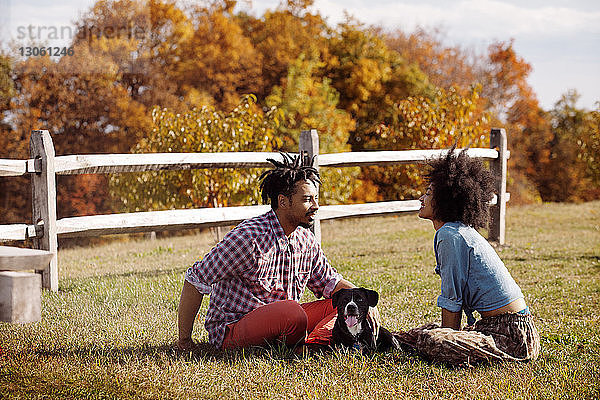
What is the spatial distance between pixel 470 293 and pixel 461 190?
2.10 feet

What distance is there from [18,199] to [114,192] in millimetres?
5841

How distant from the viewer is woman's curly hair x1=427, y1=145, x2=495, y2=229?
3977 millimetres

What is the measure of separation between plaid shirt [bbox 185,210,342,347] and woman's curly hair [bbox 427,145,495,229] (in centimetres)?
89

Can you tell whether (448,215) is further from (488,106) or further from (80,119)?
(488,106)

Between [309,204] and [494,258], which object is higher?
[309,204]

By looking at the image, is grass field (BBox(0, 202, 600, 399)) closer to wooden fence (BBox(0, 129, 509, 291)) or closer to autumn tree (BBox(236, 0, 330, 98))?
wooden fence (BBox(0, 129, 509, 291))

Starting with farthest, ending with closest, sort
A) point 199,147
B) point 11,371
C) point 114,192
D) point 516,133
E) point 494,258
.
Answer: point 516,133 < point 114,192 < point 199,147 < point 494,258 < point 11,371

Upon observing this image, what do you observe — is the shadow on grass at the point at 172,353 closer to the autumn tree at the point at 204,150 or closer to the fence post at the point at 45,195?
the fence post at the point at 45,195

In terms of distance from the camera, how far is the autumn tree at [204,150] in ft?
40.1

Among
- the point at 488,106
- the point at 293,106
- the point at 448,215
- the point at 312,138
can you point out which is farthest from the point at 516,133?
the point at 448,215

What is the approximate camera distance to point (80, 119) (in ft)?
65.8

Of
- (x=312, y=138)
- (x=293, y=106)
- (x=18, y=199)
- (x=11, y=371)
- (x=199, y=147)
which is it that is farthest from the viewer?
(x=293, y=106)

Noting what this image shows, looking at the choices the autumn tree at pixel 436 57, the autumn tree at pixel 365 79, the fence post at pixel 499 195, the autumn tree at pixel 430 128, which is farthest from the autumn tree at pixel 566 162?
the fence post at pixel 499 195

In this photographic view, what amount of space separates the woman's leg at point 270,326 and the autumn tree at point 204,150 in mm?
7856
